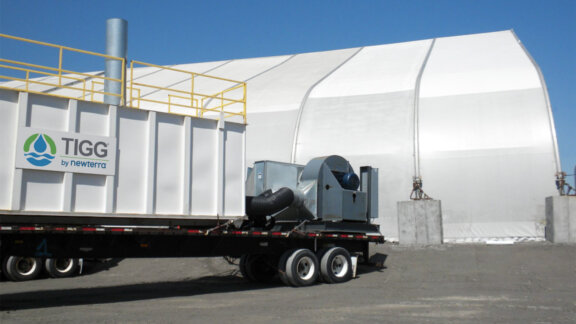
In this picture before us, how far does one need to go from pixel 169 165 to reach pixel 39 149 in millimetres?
2627

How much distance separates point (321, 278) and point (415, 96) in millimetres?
11378

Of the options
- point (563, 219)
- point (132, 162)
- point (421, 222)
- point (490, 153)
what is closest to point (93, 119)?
point (132, 162)

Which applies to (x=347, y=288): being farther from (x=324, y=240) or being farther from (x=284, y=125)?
(x=284, y=125)

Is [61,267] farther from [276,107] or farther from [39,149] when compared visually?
[276,107]

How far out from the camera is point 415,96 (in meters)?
22.8

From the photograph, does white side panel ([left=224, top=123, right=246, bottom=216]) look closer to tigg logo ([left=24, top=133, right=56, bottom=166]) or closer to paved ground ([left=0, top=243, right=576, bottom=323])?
paved ground ([left=0, top=243, right=576, bottom=323])

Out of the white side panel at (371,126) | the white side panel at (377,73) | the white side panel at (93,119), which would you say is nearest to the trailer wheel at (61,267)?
the white side panel at (93,119)

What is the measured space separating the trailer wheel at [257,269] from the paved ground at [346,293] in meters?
0.50

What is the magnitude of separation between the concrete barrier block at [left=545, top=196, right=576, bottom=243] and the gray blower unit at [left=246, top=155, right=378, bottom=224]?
25.2 ft

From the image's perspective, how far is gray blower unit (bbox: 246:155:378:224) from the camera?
45.8 ft

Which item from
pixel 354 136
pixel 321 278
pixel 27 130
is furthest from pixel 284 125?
pixel 27 130

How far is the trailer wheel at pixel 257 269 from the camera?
49.6ft

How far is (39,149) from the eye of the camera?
381 inches

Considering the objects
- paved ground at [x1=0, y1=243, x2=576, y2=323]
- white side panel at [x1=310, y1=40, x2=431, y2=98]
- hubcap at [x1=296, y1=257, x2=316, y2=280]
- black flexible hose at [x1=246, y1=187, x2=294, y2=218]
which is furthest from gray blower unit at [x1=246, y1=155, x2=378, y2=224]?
white side panel at [x1=310, y1=40, x2=431, y2=98]
